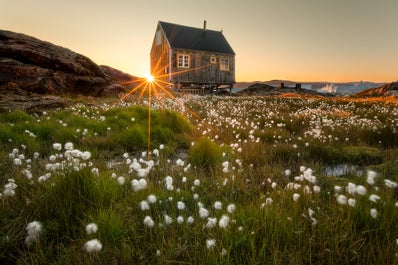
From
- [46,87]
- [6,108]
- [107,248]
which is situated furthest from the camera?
[46,87]

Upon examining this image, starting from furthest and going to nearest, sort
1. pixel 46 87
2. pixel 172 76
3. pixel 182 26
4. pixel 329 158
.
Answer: pixel 182 26 < pixel 172 76 < pixel 46 87 < pixel 329 158

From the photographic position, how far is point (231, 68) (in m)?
39.0

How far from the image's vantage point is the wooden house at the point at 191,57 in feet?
113

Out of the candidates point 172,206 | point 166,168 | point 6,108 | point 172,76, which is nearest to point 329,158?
point 166,168

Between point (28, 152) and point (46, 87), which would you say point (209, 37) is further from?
point (28, 152)

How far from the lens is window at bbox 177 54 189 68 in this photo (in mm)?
34547

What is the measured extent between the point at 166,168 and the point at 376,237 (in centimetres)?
270

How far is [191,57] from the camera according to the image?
35469 millimetres

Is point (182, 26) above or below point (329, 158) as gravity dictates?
above

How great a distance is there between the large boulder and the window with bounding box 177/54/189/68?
62.1 ft

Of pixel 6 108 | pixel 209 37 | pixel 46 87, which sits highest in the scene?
pixel 209 37

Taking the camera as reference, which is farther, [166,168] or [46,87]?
[46,87]

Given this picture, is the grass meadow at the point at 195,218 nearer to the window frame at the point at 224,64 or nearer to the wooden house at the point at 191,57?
the wooden house at the point at 191,57

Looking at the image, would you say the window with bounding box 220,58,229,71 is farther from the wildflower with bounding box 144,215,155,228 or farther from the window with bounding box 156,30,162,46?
the wildflower with bounding box 144,215,155,228
